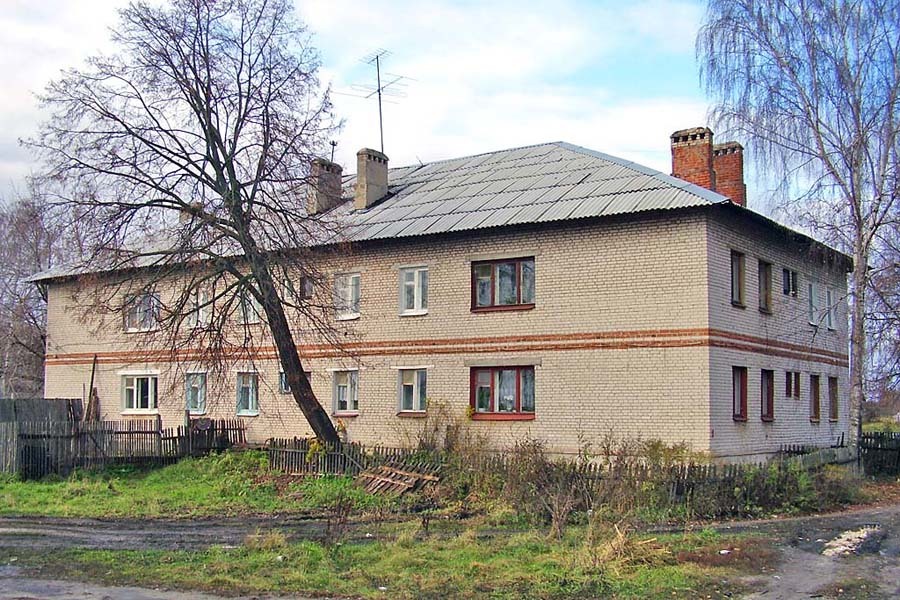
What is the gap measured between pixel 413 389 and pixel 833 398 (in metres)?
12.4

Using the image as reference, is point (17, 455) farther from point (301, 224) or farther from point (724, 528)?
point (724, 528)

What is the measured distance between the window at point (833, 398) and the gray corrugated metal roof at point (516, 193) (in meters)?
9.41

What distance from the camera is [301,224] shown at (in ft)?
69.7

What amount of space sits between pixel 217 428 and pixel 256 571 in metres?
15.7

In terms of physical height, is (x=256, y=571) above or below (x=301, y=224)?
below

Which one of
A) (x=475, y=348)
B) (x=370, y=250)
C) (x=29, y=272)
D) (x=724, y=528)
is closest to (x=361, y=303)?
(x=370, y=250)

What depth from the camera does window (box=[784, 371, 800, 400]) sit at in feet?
77.9

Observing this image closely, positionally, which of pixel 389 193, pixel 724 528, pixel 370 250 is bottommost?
pixel 724 528

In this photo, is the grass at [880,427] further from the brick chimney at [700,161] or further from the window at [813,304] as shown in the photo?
the brick chimney at [700,161]

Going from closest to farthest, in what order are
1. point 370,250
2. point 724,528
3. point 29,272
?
1. point 724,528
2. point 370,250
3. point 29,272

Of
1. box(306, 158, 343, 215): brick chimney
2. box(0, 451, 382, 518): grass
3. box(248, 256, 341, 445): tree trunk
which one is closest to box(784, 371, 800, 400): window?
box(0, 451, 382, 518): grass

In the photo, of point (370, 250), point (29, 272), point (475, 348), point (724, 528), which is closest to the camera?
point (724, 528)

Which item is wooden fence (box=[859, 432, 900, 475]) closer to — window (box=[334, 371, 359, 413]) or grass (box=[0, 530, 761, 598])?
grass (box=[0, 530, 761, 598])

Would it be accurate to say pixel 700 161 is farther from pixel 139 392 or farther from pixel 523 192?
pixel 139 392
